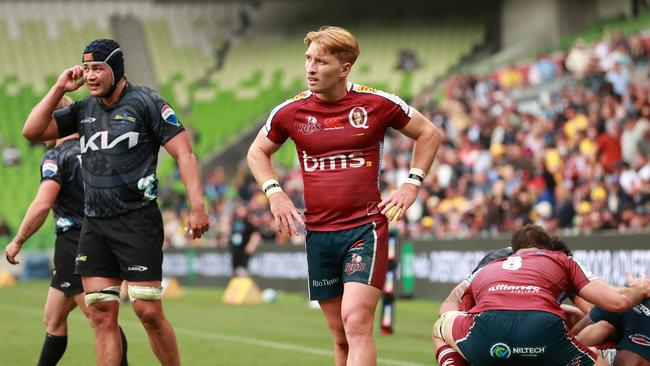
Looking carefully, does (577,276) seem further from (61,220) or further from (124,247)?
(61,220)

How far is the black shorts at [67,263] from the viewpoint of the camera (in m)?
9.23

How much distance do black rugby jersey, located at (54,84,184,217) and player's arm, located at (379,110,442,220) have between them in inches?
65.8

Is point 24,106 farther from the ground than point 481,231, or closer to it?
farther from the ground

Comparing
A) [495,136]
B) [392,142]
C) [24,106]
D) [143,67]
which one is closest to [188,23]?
[143,67]

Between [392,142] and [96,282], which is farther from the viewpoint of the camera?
[392,142]

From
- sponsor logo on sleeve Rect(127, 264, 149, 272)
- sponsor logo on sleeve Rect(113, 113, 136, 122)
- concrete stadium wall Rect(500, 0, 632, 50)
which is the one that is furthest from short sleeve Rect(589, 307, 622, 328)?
concrete stadium wall Rect(500, 0, 632, 50)

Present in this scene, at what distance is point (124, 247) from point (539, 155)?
14296mm

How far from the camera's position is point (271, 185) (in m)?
7.50

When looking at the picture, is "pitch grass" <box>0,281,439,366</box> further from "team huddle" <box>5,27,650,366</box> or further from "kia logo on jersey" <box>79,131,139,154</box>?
"kia logo on jersey" <box>79,131,139,154</box>

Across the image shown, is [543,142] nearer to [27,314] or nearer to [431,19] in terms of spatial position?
[27,314]

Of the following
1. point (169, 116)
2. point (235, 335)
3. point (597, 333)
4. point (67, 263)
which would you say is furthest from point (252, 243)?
point (169, 116)

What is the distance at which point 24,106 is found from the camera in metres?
41.6

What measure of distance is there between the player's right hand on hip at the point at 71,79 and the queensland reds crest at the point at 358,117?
6.54ft

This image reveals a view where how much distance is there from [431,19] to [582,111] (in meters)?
21.8
